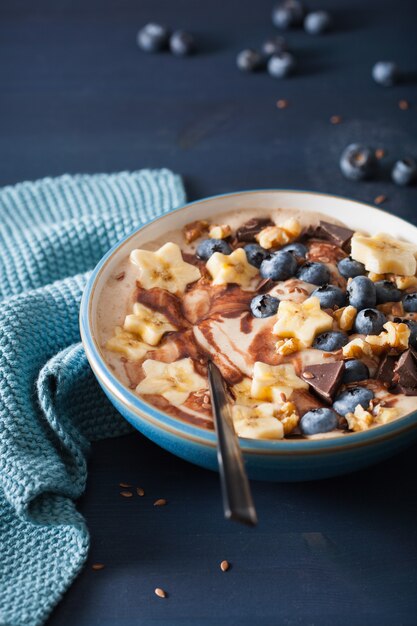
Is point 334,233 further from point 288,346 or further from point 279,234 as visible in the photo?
point 288,346

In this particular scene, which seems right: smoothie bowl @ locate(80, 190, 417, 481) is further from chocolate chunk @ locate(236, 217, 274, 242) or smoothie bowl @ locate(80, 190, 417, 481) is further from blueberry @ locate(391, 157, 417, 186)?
blueberry @ locate(391, 157, 417, 186)

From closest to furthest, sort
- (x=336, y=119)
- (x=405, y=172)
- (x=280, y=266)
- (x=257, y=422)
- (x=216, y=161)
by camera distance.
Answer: (x=257, y=422)
(x=280, y=266)
(x=405, y=172)
(x=216, y=161)
(x=336, y=119)

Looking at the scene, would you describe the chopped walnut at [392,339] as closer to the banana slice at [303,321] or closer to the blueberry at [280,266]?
the banana slice at [303,321]

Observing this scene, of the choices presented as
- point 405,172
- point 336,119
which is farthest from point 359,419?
point 336,119

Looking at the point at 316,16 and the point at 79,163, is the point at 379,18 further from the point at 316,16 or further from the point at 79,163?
the point at 79,163

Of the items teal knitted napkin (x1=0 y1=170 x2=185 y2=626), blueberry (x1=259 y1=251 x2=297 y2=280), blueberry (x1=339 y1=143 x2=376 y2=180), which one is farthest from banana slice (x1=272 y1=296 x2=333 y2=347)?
blueberry (x1=339 y1=143 x2=376 y2=180)

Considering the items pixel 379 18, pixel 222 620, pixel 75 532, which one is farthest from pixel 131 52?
pixel 222 620
